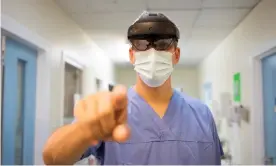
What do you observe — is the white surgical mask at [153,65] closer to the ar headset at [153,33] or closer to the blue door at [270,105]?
the ar headset at [153,33]

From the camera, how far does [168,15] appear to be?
64.4 inches

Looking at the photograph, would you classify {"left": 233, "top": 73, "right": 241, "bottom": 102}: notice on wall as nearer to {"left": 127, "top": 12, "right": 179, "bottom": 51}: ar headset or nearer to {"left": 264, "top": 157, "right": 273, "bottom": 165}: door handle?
{"left": 264, "top": 157, "right": 273, "bottom": 165}: door handle

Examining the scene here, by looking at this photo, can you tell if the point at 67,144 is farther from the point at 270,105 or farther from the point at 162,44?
the point at 270,105

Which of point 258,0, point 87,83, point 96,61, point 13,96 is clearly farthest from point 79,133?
point 96,61

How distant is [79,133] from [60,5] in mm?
1348

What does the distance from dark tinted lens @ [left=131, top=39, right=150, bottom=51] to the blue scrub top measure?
0.11 m

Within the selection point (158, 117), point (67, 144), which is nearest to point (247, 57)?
point (158, 117)

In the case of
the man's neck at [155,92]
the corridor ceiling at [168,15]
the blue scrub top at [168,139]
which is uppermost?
the corridor ceiling at [168,15]

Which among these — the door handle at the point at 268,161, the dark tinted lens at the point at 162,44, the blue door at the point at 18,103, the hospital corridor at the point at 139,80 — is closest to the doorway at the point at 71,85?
the hospital corridor at the point at 139,80

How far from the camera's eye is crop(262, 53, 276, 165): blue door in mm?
1606

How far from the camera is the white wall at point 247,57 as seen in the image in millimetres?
1564

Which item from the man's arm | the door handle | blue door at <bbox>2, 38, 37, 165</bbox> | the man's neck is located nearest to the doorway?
blue door at <bbox>2, 38, 37, 165</bbox>

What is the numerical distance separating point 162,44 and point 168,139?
219 millimetres

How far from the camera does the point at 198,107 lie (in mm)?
703
